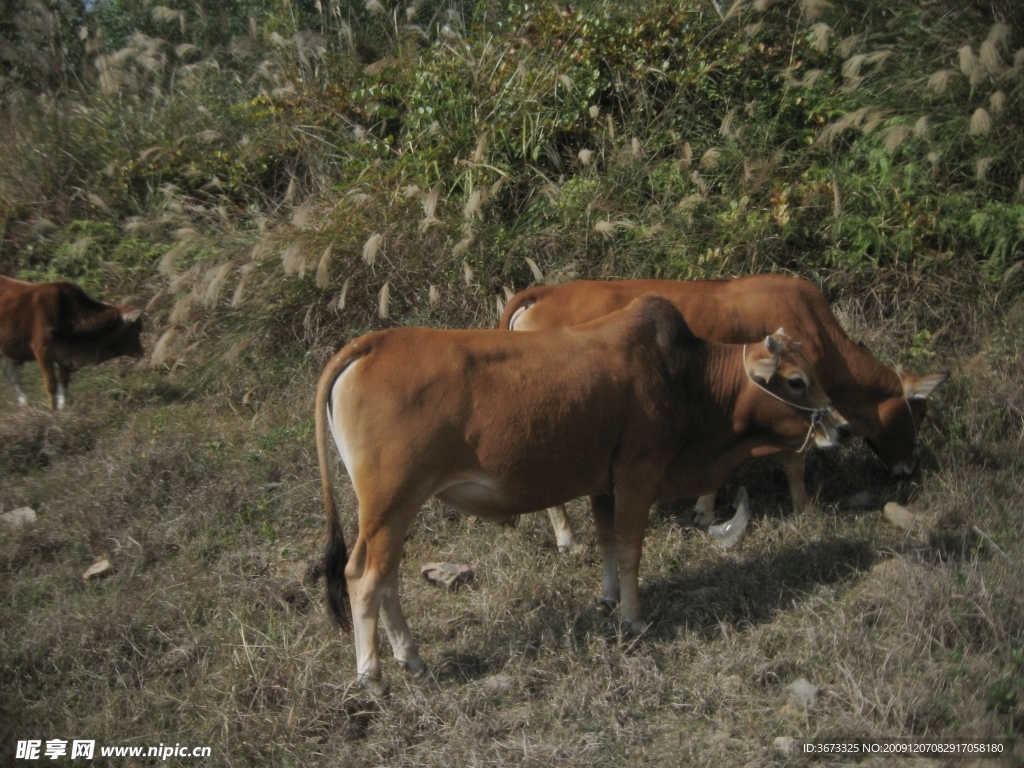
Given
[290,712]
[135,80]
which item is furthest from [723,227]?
[135,80]

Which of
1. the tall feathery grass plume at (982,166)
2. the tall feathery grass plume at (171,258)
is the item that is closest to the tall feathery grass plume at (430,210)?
the tall feathery grass plume at (171,258)

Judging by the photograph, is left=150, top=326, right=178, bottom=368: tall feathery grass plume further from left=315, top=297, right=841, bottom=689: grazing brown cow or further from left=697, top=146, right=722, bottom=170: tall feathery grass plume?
left=697, top=146, right=722, bottom=170: tall feathery grass plume

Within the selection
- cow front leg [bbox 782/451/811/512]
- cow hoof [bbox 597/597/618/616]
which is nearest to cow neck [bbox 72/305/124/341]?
cow hoof [bbox 597/597/618/616]

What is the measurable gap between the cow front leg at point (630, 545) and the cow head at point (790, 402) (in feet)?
3.01

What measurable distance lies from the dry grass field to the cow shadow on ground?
2 centimetres

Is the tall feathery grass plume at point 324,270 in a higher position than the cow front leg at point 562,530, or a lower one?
higher

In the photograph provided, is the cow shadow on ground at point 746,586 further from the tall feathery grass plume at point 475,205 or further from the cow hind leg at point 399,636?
the tall feathery grass plume at point 475,205

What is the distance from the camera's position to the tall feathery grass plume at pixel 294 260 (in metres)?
8.96

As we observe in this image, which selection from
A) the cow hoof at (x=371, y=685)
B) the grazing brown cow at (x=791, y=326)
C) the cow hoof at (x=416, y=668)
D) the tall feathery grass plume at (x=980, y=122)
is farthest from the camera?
the tall feathery grass plume at (x=980, y=122)

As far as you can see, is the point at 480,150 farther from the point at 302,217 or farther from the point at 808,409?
the point at 808,409

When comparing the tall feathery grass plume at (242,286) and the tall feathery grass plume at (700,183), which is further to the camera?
the tall feathery grass plume at (700,183)

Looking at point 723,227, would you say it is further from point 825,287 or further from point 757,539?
point 757,539

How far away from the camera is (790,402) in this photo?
19.1ft

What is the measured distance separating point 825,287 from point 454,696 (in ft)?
19.3
